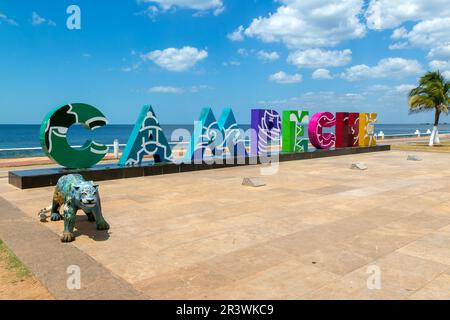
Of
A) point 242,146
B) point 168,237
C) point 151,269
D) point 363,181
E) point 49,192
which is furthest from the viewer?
point 242,146

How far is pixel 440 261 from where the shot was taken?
5059 millimetres

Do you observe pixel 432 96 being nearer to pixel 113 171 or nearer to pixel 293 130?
pixel 293 130

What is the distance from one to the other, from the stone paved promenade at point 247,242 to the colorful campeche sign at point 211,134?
181 centimetres

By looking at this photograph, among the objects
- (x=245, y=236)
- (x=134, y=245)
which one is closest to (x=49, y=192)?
(x=134, y=245)

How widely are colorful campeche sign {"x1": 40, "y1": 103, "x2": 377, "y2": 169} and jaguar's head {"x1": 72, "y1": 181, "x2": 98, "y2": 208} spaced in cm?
528

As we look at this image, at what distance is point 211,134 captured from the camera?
579 inches

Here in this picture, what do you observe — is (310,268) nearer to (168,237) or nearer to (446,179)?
(168,237)

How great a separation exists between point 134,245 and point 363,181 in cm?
846

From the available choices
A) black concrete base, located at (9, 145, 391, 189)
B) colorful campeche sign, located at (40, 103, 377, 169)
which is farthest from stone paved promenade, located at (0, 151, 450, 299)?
colorful campeche sign, located at (40, 103, 377, 169)

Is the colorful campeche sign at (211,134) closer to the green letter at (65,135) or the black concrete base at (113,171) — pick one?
the green letter at (65,135)

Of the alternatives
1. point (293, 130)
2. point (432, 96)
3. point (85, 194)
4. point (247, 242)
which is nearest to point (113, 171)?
point (85, 194)

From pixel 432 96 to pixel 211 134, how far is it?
21.4 meters

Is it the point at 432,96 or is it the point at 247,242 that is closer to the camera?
the point at 247,242

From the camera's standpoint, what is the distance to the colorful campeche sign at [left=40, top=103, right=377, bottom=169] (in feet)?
Result: 35.2
